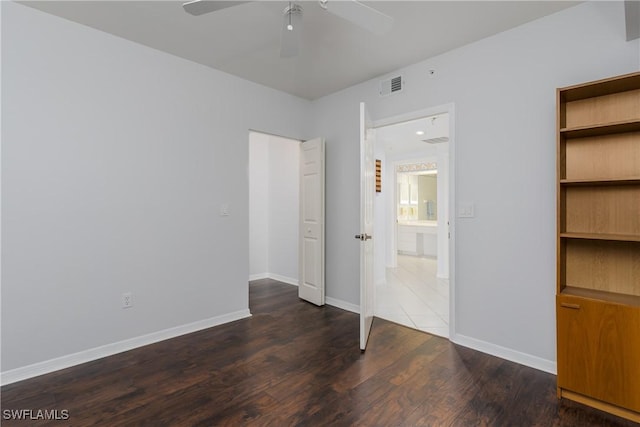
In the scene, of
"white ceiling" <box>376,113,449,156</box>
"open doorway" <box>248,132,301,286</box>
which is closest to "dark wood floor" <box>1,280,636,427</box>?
"open doorway" <box>248,132,301,286</box>

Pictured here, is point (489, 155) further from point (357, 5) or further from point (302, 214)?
point (302, 214)

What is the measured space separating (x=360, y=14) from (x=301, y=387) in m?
2.40

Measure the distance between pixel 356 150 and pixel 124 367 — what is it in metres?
3.11

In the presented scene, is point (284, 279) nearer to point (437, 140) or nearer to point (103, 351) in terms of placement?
point (103, 351)

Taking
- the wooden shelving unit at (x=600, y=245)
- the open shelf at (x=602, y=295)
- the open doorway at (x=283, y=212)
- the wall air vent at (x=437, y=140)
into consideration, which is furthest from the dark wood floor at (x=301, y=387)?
the wall air vent at (x=437, y=140)

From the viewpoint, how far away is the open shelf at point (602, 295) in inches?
74.0

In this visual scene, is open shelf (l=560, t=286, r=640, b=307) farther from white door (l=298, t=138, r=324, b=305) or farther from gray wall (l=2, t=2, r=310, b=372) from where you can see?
gray wall (l=2, t=2, r=310, b=372)

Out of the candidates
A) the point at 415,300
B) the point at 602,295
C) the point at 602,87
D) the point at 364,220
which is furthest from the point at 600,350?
the point at 415,300

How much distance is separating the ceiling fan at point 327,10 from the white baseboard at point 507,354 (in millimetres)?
2595

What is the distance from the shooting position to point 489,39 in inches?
106

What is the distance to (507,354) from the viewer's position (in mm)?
2564

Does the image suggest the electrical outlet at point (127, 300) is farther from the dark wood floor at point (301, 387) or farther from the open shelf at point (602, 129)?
the open shelf at point (602, 129)

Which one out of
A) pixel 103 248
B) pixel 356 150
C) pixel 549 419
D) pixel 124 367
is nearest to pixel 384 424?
pixel 549 419

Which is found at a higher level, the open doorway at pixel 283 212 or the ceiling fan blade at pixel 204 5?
the ceiling fan blade at pixel 204 5
